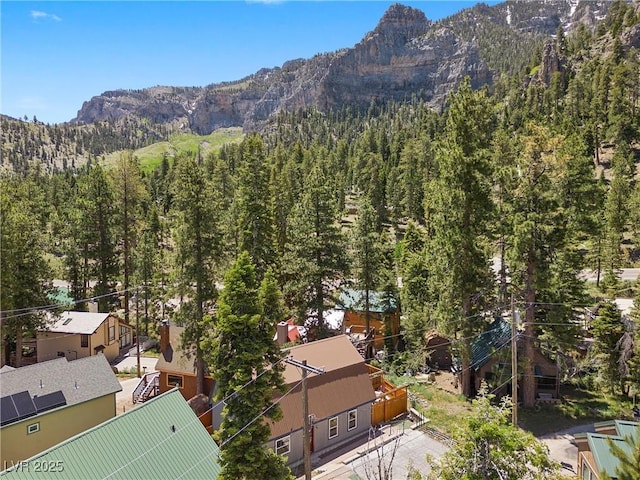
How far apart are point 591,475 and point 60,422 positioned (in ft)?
67.9

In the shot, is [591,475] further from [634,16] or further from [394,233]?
[634,16]

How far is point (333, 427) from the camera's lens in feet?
73.7

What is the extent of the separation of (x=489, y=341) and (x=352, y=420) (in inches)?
404

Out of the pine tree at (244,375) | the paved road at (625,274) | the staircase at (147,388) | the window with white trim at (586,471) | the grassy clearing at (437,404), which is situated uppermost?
the pine tree at (244,375)

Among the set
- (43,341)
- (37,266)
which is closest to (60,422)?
(37,266)

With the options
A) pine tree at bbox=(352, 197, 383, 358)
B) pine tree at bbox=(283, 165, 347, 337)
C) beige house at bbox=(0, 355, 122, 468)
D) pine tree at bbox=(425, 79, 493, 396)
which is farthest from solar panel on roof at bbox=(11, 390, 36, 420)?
pine tree at bbox=(352, 197, 383, 358)

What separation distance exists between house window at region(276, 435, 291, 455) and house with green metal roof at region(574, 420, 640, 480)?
11427 millimetres

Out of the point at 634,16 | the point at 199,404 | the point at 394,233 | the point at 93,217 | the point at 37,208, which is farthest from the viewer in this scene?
the point at 634,16

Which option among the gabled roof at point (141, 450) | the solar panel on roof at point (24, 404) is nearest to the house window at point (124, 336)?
the solar panel on roof at point (24, 404)

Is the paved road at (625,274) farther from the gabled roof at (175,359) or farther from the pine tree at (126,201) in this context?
the pine tree at (126,201)

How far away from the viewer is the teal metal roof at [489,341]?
87.4 feet

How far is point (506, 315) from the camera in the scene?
29.8 m

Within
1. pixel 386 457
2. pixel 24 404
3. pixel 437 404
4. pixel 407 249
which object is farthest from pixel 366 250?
pixel 24 404

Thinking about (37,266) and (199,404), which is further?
(37,266)
